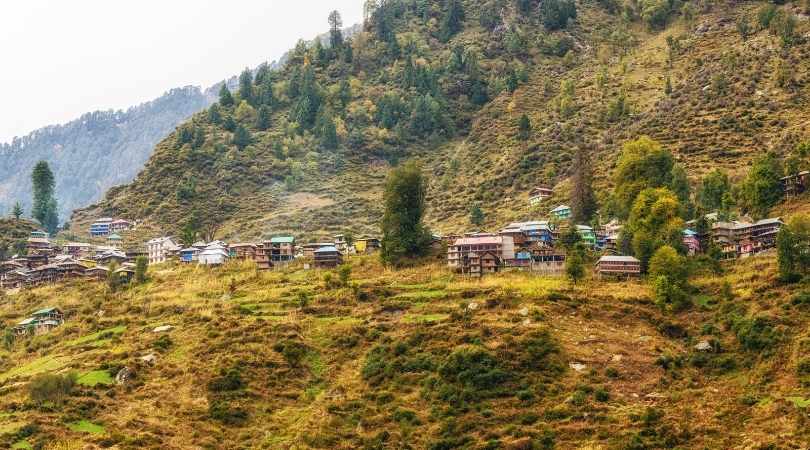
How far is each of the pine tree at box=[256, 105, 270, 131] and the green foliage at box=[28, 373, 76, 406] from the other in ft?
319

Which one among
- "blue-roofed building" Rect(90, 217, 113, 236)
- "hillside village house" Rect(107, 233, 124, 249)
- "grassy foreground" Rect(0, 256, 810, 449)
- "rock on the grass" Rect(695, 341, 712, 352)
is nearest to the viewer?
"grassy foreground" Rect(0, 256, 810, 449)

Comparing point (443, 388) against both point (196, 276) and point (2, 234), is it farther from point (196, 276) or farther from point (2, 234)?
point (2, 234)

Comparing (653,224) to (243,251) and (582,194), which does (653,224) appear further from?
(243,251)

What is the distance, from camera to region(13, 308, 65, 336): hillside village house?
99.5 metres

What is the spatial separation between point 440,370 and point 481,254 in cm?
2066

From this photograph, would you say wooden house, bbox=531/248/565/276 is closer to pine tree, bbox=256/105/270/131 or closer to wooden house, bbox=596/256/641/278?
wooden house, bbox=596/256/641/278

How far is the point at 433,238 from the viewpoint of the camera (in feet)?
337

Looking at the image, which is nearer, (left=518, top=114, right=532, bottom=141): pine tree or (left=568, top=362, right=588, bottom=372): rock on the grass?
(left=568, top=362, right=588, bottom=372): rock on the grass

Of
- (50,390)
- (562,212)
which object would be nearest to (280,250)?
(562,212)

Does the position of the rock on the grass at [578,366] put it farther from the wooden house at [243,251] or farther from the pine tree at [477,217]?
the pine tree at [477,217]

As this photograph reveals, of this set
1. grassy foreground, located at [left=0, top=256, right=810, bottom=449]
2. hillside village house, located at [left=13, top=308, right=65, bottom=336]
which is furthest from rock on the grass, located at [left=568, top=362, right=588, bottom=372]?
hillside village house, located at [left=13, top=308, right=65, bottom=336]

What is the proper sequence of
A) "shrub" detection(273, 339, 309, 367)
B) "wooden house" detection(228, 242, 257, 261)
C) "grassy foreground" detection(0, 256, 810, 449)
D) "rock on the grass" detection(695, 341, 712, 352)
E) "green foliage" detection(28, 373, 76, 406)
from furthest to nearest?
"wooden house" detection(228, 242, 257, 261), "shrub" detection(273, 339, 309, 367), "green foliage" detection(28, 373, 76, 406), "rock on the grass" detection(695, 341, 712, 352), "grassy foreground" detection(0, 256, 810, 449)

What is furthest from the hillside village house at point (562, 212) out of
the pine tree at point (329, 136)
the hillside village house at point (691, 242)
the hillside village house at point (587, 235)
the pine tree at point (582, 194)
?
the pine tree at point (329, 136)

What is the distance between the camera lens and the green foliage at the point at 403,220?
100 m
